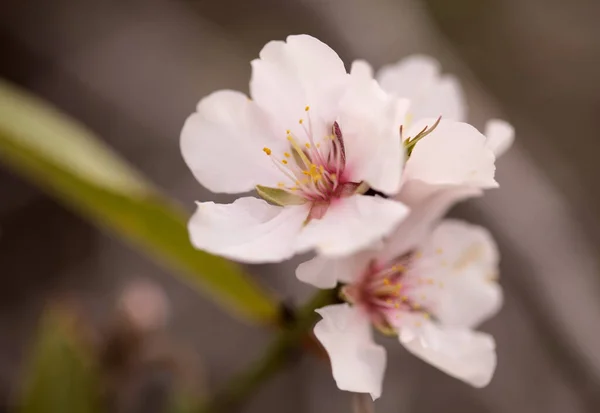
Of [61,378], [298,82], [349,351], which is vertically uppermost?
[298,82]

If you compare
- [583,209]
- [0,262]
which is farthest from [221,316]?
[583,209]

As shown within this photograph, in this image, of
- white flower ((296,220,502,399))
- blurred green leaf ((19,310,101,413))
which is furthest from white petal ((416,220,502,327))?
blurred green leaf ((19,310,101,413))

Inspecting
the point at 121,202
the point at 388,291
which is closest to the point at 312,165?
the point at 388,291

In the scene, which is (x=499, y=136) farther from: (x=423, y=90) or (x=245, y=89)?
(x=245, y=89)

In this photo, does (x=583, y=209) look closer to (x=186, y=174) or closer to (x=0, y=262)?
(x=186, y=174)

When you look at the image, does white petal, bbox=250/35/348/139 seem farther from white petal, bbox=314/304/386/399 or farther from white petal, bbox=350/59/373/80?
white petal, bbox=314/304/386/399

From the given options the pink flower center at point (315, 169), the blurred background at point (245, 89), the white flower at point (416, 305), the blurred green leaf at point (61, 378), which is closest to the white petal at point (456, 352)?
the white flower at point (416, 305)

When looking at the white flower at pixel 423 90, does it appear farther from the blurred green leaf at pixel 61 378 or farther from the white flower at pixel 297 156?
the blurred green leaf at pixel 61 378
